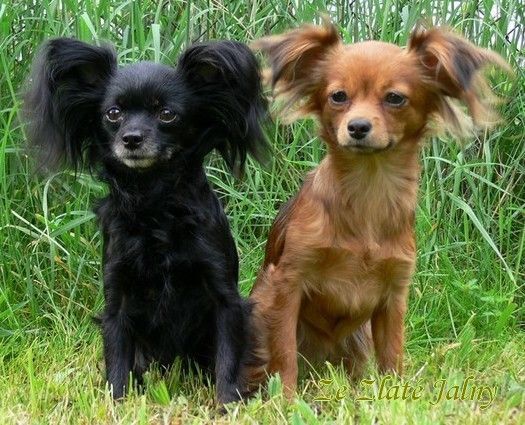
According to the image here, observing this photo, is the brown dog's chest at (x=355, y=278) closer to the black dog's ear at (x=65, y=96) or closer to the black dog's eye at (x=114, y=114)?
the black dog's eye at (x=114, y=114)

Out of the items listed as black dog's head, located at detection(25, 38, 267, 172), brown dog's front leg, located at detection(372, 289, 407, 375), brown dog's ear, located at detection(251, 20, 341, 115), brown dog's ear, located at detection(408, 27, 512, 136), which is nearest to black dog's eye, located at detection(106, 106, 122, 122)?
black dog's head, located at detection(25, 38, 267, 172)

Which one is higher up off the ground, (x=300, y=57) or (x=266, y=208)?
(x=300, y=57)

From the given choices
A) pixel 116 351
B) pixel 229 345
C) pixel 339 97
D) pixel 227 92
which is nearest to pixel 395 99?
pixel 339 97

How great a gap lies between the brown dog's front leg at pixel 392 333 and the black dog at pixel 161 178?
50 centimetres

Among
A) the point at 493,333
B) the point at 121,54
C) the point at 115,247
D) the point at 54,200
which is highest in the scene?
the point at 121,54

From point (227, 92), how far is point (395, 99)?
595 millimetres

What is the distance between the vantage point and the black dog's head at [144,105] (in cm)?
332

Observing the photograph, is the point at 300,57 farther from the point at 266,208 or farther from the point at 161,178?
the point at 266,208

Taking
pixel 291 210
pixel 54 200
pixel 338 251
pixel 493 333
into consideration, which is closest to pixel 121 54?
pixel 54 200

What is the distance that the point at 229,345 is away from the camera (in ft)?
11.2

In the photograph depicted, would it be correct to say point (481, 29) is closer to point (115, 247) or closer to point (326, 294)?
point (326, 294)

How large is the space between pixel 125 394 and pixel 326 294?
78 centimetres

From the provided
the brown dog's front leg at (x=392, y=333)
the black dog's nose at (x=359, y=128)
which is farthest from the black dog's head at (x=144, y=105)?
the brown dog's front leg at (x=392, y=333)

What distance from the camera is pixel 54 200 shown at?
4.48 m
